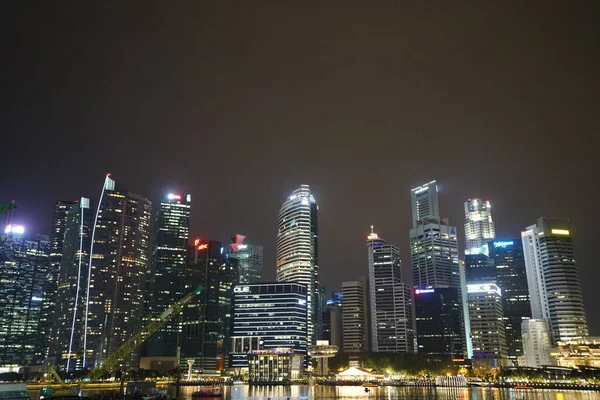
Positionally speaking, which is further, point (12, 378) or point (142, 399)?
point (12, 378)

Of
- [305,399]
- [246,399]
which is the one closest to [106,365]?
[246,399]

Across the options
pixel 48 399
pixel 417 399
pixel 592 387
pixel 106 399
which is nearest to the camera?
pixel 48 399

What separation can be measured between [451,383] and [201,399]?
118 metres

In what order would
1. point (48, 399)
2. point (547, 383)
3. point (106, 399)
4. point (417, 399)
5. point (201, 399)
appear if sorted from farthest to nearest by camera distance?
point (547, 383) < point (417, 399) < point (201, 399) < point (106, 399) < point (48, 399)

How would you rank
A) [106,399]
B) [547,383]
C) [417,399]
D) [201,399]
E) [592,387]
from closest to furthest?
[106,399]
[201,399]
[417,399]
[592,387]
[547,383]

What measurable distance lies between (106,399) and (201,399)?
76.3 ft

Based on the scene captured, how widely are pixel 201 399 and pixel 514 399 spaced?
69625 mm

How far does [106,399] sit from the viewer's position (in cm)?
8819

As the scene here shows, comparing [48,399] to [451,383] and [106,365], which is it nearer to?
[106,365]

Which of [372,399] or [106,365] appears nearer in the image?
[372,399]

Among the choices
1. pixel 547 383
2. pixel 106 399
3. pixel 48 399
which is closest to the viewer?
pixel 48 399

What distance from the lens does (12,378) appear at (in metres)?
196

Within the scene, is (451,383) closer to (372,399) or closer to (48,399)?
(372,399)

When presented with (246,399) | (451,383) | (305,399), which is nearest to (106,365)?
(246,399)
